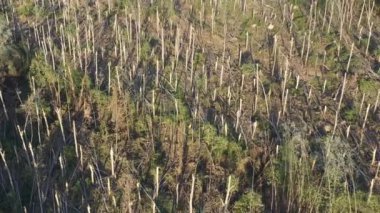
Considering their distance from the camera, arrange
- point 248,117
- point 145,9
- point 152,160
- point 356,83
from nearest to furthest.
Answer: point 152,160
point 248,117
point 356,83
point 145,9

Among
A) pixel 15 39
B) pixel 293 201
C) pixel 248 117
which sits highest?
pixel 15 39

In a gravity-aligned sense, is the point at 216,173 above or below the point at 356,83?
below

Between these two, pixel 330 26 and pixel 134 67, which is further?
pixel 330 26

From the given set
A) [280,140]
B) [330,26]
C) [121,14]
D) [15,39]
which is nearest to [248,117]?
[280,140]

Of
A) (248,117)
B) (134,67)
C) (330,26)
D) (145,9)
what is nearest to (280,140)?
(248,117)

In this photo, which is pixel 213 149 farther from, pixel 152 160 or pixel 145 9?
pixel 145 9

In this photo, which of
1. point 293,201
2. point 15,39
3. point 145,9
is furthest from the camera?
point 145,9
